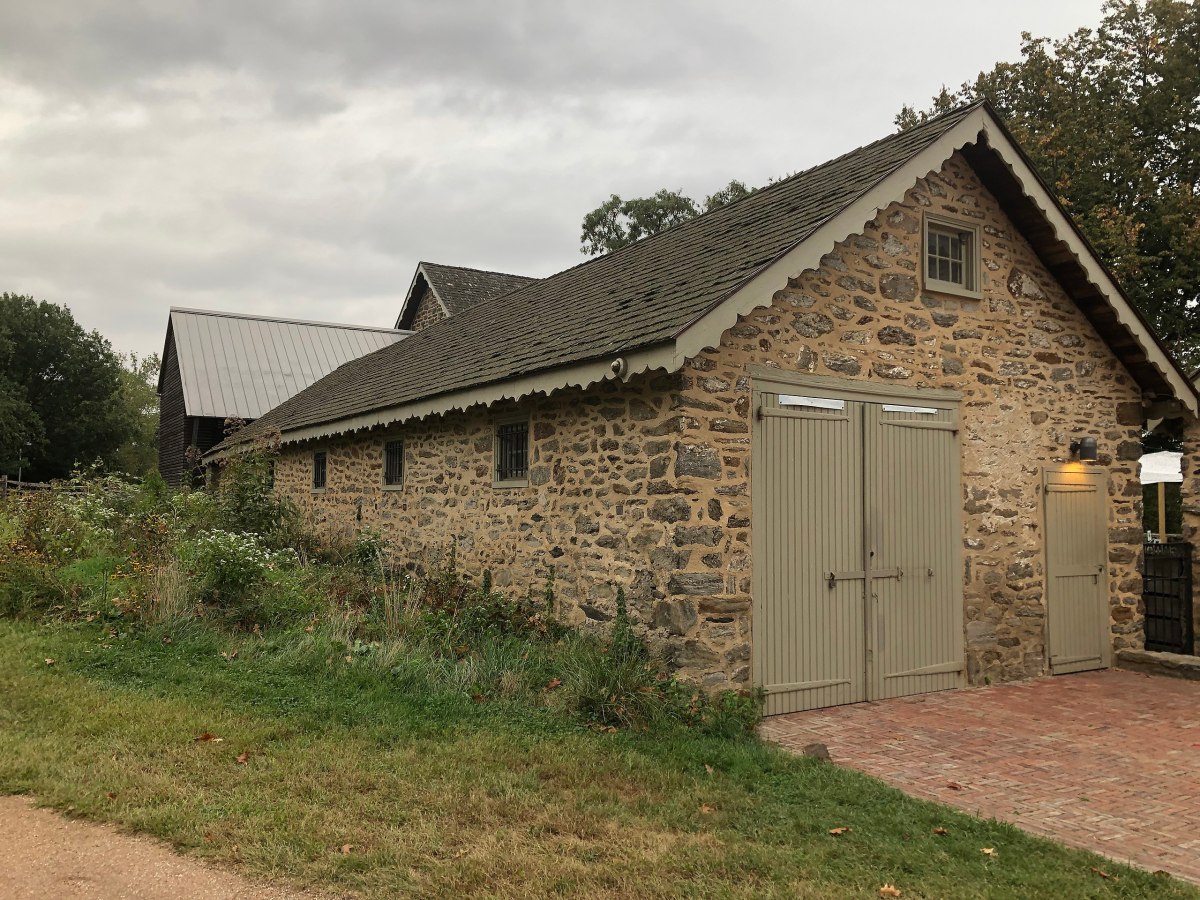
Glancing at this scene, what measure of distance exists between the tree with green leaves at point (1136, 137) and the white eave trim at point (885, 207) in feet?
39.2

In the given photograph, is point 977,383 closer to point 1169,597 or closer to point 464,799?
point 1169,597

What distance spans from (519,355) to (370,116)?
18.4ft

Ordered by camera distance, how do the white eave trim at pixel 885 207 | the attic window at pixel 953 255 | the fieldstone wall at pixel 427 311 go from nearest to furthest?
the white eave trim at pixel 885 207, the attic window at pixel 953 255, the fieldstone wall at pixel 427 311

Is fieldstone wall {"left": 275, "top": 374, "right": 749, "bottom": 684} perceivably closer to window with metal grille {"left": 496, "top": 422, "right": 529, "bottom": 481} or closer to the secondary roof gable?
window with metal grille {"left": 496, "top": 422, "right": 529, "bottom": 481}

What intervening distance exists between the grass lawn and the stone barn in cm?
168

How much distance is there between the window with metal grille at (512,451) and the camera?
377 inches

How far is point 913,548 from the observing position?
8445 mm

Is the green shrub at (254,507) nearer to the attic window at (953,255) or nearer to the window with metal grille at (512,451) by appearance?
the window with metal grille at (512,451)

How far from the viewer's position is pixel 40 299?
41594 mm

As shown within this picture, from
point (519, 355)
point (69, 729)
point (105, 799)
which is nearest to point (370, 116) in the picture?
point (519, 355)

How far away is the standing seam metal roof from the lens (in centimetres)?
2586

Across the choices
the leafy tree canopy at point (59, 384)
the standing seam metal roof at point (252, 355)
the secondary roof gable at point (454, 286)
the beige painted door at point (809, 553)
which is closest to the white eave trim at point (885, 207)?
the beige painted door at point (809, 553)

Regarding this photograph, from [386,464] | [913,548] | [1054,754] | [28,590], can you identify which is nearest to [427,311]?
[386,464]

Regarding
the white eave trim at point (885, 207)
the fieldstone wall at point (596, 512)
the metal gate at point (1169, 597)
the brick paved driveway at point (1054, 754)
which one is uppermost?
the white eave trim at point (885, 207)
